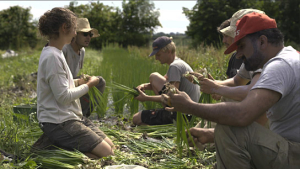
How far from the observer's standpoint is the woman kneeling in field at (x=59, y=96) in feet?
8.96

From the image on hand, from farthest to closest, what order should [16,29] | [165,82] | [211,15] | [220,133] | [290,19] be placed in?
[16,29]
[211,15]
[290,19]
[165,82]
[220,133]

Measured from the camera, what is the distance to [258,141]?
1.92m

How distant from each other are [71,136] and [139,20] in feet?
99.5

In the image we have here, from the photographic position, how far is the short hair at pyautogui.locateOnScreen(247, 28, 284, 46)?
6.66ft

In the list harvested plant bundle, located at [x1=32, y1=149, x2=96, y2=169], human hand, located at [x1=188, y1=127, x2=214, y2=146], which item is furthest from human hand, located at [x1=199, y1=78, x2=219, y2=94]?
harvested plant bundle, located at [x1=32, y1=149, x2=96, y2=169]

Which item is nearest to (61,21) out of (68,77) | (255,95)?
(68,77)

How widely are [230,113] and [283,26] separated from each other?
21.1m

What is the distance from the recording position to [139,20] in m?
32.4

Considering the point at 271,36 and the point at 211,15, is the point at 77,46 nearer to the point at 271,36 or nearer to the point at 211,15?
the point at 271,36

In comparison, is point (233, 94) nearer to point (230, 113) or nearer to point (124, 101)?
point (230, 113)

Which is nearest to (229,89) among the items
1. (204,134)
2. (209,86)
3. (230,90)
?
(230,90)

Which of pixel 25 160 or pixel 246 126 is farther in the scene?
pixel 25 160

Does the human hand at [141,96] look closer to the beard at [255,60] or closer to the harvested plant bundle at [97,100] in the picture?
the harvested plant bundle at [97,100]

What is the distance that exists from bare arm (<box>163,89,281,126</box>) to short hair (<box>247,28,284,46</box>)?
0.39m
